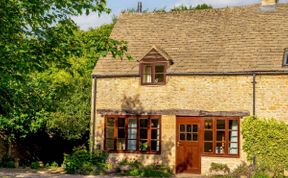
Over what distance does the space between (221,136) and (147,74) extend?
4986 mm

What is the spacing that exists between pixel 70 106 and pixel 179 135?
609 cm

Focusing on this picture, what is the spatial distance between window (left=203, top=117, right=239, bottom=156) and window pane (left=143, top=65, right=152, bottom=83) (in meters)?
3.71

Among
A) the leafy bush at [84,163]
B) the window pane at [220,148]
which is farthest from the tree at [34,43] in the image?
the window pane at [220,148]

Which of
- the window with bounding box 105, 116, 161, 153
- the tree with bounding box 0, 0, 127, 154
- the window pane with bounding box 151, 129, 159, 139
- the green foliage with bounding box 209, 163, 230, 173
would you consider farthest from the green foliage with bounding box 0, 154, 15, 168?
the tree with bounding box 0, 0, 127, 154

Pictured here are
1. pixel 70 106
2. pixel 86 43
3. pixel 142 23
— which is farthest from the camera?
pixel 142 23

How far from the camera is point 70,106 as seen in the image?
90.0ft

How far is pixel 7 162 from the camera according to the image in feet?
88.1

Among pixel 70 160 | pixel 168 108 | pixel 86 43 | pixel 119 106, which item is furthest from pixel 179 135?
pixel 86 43

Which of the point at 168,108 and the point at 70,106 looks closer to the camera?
the point at 168,108

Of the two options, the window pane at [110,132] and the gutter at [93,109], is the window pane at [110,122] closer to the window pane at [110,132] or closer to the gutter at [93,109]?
the window pane at [110,132]

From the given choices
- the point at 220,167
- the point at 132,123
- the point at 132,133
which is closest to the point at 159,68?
the point at 132,123

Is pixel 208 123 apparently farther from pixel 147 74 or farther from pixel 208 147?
pixel 147 74

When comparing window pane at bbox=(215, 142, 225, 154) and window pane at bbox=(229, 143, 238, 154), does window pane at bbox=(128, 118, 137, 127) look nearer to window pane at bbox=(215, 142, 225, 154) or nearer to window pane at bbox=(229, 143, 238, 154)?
window pane at bbox=(215, 142, 225, 154)

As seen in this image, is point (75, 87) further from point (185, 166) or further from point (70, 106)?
point (185, 166)
